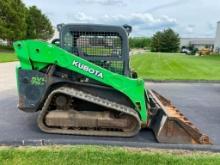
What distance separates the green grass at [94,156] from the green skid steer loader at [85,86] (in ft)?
A: 2.41

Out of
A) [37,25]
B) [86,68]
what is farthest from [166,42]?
[86,68]

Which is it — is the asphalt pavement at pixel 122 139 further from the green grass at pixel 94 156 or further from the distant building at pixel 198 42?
the distant building at pixel 198 42

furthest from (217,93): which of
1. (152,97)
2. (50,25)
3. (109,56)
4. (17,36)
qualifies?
(50,25)

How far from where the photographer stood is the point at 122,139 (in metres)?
5.60

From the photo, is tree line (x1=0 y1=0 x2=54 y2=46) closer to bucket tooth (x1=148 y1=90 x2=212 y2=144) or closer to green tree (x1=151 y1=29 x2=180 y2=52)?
bucket tooth (x1=148 y1=90 x2=212 y2=144)

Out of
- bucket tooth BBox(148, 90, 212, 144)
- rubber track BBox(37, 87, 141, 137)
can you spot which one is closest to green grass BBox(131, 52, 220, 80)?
rubber track BBox(37, 87, 141, 137)

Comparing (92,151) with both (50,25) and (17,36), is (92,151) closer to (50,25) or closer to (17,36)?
(17,36)

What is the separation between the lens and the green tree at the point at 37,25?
54.3m

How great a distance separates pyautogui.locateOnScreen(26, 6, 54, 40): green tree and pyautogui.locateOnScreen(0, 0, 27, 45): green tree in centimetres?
595

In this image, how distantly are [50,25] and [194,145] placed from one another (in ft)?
177

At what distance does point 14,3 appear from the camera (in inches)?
1874

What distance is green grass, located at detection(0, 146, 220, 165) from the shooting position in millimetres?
4465


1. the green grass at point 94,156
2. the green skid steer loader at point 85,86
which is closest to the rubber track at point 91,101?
the green skid steer loader at point 85,86

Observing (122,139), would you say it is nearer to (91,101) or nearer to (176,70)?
(91,101)
